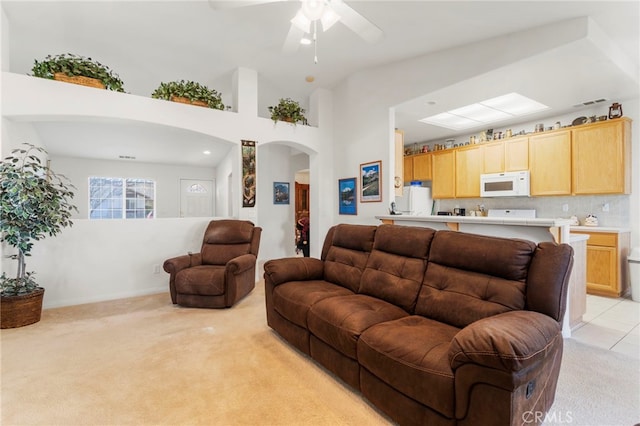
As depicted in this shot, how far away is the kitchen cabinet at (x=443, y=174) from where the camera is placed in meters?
5.93

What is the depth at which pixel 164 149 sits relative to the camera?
22.4 ft

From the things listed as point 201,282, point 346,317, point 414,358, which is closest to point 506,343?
point 414,358

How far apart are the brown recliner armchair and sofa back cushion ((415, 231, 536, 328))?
225 cm

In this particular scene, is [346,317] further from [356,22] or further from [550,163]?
[550,163]

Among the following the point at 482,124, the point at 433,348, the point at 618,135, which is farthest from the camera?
the point at 482,124

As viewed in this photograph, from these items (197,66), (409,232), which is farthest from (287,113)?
(409,232)

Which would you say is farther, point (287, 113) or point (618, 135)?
point (287, 113)

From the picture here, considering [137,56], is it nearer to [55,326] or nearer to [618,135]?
[55,326]

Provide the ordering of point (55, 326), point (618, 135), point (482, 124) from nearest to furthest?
point (55, 326) → point (618, 135) → point (482, 124)

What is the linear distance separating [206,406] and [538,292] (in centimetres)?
202

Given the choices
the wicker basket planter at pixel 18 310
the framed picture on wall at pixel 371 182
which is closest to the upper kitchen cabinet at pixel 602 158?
the framed picture on wall at pixel 371 182

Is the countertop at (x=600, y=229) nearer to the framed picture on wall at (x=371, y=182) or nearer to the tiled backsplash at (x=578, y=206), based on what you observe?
the tiled backsplash at (x=578, y=206)

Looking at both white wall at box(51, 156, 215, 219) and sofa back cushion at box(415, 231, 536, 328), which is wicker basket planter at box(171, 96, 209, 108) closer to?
sofa back cushion at box(415, 231, 536, 328)

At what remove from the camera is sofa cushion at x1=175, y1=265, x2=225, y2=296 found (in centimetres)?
345
